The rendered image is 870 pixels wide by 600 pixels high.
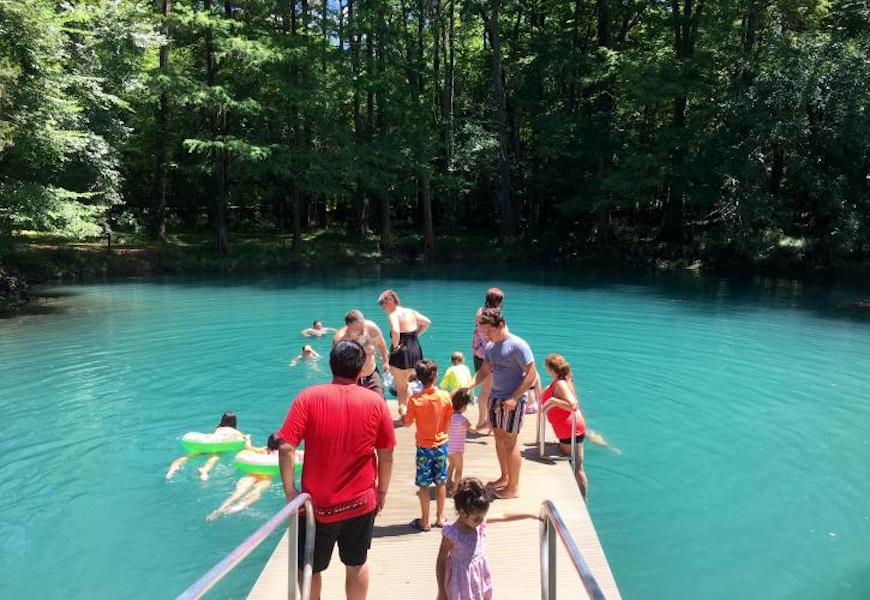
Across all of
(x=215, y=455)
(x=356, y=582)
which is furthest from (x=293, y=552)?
(x=215, y=455)

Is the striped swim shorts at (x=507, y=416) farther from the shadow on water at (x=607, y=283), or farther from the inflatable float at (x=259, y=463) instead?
the shadow on water at (x=607, y=283)

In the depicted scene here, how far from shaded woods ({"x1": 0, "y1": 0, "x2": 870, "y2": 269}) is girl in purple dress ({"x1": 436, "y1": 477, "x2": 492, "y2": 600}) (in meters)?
20.1

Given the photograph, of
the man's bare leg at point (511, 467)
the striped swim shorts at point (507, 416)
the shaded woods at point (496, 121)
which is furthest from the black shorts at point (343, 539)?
the shaded woods at point (496, 121)

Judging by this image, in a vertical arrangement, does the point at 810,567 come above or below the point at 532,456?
below

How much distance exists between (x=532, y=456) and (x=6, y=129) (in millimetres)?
17441

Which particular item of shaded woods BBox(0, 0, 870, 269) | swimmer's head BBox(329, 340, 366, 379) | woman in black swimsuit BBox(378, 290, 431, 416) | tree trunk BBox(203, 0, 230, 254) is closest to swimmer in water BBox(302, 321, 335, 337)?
woman in black swimsuit BBox(378, 290, 431, 416)

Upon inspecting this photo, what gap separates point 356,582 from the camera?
4.38 meters

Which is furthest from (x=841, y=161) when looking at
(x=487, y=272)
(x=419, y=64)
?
(x=419, y=64)

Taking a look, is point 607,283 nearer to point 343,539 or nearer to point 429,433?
point 429,433

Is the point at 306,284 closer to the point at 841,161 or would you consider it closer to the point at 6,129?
the point at 6,129

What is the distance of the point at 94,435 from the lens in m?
10.1

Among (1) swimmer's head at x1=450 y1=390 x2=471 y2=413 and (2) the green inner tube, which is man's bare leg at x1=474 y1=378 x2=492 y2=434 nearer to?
(1) swimmer's head at x1=450 y1=390 x2=471 y2=413

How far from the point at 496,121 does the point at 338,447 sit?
3655cm

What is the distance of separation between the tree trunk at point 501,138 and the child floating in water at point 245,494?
101ft
